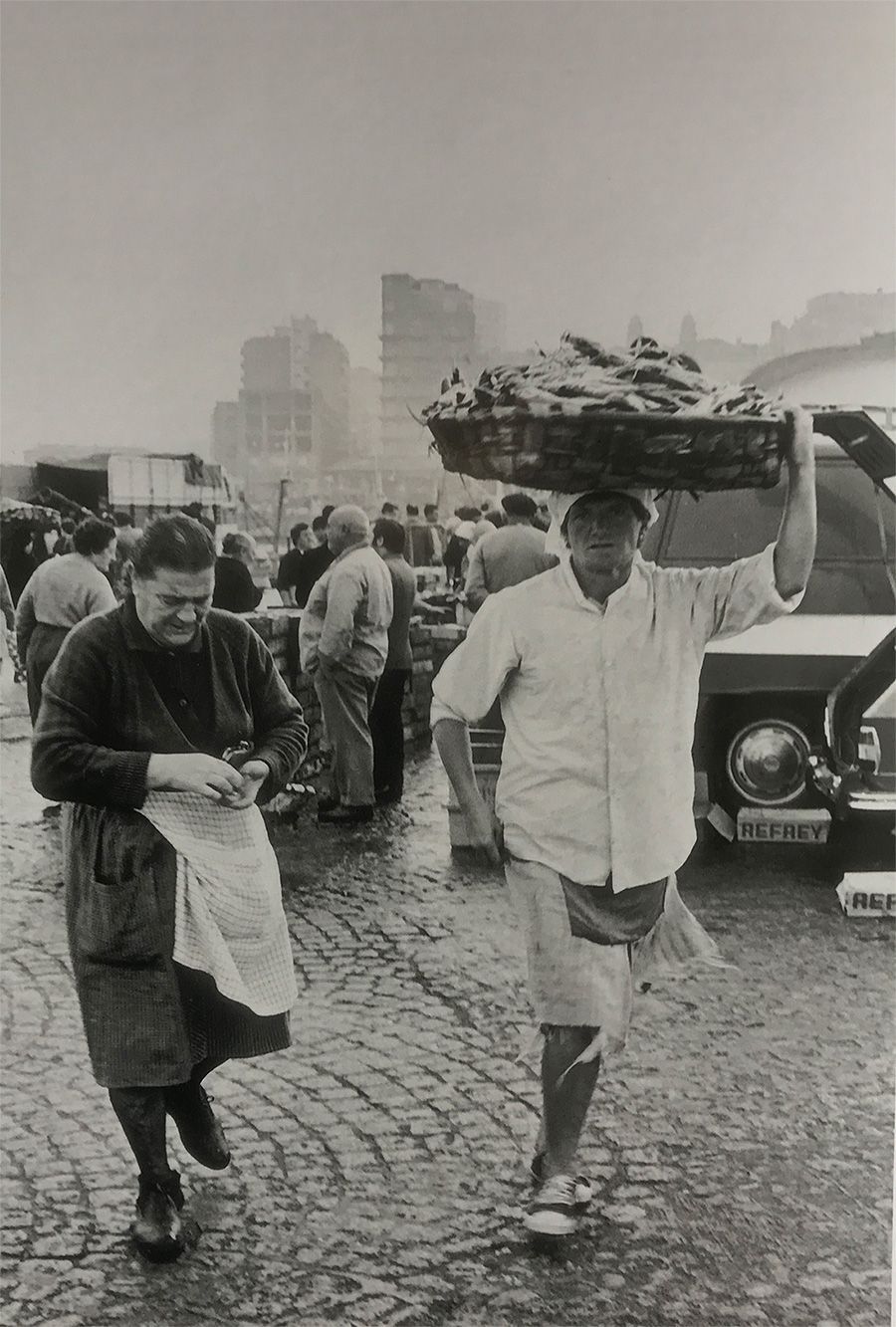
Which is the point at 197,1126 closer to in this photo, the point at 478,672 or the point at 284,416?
the point at 478,672

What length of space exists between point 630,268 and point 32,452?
5.40 feet

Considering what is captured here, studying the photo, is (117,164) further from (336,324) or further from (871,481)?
(871,481)

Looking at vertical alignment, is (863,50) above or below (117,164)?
above

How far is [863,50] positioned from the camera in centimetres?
325

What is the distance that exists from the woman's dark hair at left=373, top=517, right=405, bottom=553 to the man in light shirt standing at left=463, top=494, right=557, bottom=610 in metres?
0.25

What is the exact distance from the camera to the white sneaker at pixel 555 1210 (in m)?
2.80

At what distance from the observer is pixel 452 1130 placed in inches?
121

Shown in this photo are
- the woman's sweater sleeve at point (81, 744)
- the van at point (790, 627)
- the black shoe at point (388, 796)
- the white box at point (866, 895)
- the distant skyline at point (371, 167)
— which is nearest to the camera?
the woman's sweater sleeve at point (81, 744)

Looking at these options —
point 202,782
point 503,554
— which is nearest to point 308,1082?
point 202,782

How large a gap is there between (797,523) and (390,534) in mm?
1103

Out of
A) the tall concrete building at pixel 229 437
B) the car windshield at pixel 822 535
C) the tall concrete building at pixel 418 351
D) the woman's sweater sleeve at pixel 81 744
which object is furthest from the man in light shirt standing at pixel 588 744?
the tall concrete building at pixel 229 437

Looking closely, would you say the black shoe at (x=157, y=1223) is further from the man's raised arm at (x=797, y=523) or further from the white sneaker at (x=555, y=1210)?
the man's raised arm at (x=797, y=523)

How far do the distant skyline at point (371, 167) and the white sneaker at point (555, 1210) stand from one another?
2081 millimetres

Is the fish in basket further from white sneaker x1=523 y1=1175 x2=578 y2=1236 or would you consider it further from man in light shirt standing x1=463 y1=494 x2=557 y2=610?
white sneaker x1=523 y1=1175 x2=578 y2=1236
